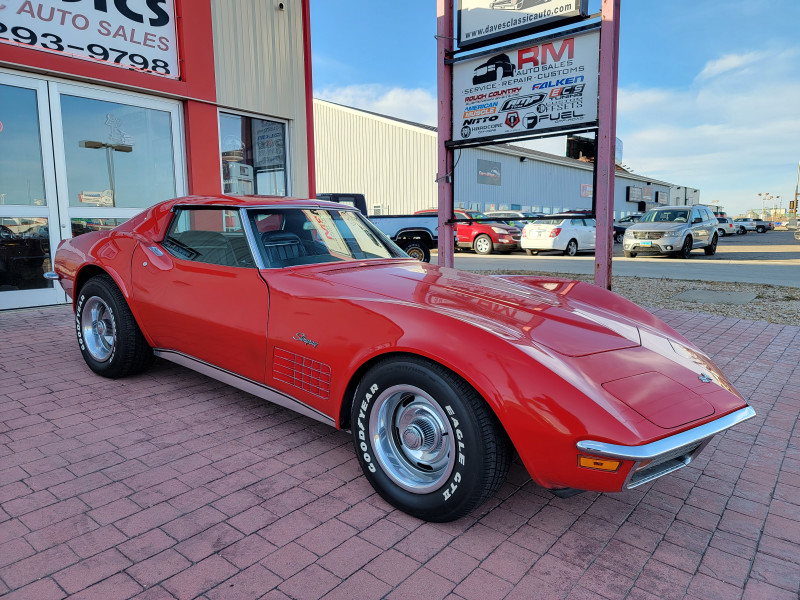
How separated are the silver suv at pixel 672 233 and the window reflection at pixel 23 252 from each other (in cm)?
1534

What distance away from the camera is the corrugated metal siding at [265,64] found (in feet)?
26.1

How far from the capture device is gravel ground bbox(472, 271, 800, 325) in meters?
6.71

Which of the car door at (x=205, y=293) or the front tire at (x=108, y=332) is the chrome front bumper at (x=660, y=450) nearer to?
the car door at (x=205, y=293)

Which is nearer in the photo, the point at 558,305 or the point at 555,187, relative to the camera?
the point at 558,305

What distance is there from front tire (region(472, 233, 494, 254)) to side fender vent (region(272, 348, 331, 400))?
53.6 feet

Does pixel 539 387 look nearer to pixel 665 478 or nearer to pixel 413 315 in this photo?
pixel 413 315

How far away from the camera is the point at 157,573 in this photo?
188 cm

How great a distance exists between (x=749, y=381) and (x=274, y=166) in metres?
7.52

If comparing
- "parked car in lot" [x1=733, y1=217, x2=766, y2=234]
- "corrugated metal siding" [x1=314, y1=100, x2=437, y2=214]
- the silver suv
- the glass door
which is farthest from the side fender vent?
"parked car in lot" [x1=733, y1=217, x2=766, y2=234]

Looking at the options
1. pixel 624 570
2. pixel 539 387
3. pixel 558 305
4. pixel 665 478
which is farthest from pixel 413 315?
pixel 665 478

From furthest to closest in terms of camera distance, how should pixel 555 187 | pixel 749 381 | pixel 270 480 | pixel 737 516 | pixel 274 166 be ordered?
pixel 555 187
pixel 274 166
pixel 749 381
pixel 270 480
pixel 737 516

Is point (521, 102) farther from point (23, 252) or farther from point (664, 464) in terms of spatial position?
point (23, 252)

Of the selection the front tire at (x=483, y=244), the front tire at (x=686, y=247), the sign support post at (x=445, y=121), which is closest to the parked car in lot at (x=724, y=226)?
the front tire at (x=686, y=247)

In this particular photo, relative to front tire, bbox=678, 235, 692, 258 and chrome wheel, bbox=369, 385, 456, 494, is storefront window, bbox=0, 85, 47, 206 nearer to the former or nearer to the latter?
chrome wheel, bbox=369, 385, 456, 494
